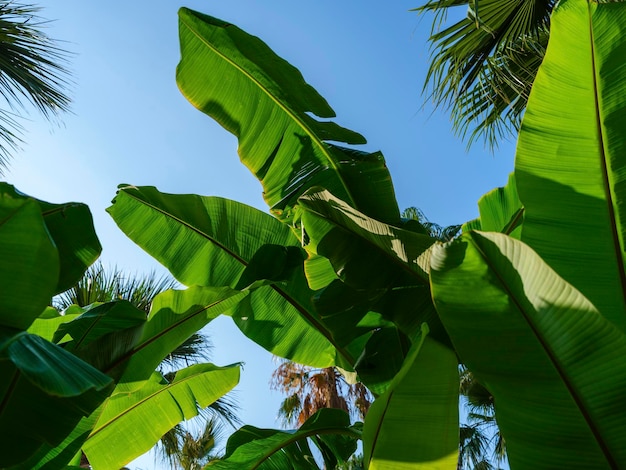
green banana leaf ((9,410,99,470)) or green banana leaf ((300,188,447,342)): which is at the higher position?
green banana leaf ((300,188,447,342))

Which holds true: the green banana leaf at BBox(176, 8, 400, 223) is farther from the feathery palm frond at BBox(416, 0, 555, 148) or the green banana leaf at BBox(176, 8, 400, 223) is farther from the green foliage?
the feathery palm frond at BBox(416, 0, 555, 148)

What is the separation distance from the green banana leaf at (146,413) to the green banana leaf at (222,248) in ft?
0.80

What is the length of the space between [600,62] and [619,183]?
249 millimetres

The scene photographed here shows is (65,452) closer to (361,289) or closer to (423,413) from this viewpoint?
(361,289)

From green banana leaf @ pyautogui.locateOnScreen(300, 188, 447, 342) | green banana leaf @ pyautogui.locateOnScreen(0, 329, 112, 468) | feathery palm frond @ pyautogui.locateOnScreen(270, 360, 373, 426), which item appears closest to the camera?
green banana leaf @ pyautogui.locateOnScreen(0, 329, 112, 468)

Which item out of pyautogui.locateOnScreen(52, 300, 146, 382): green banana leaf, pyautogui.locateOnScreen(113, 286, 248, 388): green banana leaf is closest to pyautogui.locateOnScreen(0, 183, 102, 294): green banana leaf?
pyautogui.locateOnScreen(52, 300, 146, 382): green banana leaf

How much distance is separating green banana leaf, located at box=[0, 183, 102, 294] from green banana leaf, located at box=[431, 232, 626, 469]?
98 centimetres

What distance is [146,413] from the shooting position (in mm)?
1992

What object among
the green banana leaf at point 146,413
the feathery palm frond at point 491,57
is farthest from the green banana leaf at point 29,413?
the feathery palm frond at point 491,57

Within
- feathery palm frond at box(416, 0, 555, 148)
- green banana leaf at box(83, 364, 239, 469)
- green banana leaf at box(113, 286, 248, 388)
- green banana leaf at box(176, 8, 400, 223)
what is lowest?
green banana leaf at box(83, 364, 239, 469)

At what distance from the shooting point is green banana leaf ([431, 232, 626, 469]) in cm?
88

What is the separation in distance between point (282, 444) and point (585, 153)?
1.24 m

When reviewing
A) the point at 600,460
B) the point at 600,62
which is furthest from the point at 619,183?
the point at 600,460

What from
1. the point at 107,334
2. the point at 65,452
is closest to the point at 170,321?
the point at 107,334
